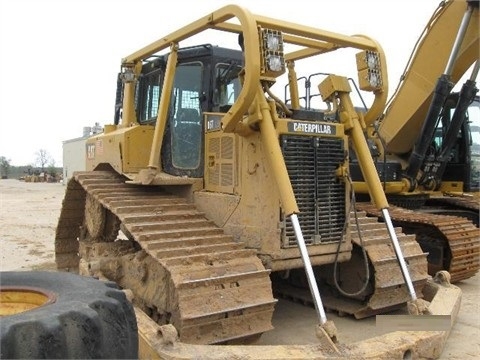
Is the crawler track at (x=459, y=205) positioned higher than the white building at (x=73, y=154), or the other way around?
the white building at (x=73, y=154)

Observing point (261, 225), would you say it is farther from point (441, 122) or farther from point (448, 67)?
point (441, 122)

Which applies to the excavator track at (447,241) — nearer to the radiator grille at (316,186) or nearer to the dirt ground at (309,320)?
the dirt ground at (309,320)

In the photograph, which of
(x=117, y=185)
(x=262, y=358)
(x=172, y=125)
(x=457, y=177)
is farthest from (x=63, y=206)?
(x=457, y=177)

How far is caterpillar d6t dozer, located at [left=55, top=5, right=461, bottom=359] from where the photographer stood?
3793 millimetres

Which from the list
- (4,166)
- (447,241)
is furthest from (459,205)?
(4,166)

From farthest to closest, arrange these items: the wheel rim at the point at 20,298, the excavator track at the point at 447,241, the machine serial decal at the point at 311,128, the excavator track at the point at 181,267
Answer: the excavator track at the point at 447,241 → the machine serial decal at the point at 311,128 → the excavator track at the point at 181,267 → the wheel rim at the point at 20,298

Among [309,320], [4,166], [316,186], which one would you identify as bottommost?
[309,320]

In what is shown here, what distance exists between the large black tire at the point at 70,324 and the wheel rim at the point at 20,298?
36 mm

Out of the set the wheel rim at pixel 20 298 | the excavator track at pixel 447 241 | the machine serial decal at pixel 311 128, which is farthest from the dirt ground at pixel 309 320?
the wheel rim at pixel 20 298

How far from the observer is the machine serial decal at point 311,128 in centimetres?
451

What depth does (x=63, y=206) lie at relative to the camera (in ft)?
22.0

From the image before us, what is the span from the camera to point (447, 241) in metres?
6.94

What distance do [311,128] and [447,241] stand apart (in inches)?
131

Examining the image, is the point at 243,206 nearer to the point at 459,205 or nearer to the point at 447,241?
the point at 447,241
